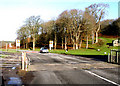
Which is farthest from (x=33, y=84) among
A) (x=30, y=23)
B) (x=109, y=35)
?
(x=109, y=35)

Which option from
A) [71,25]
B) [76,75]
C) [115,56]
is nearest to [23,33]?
[71,25]

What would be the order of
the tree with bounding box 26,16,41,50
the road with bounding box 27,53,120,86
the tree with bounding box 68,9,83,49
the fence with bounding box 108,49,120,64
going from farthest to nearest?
the tree with bounding box 26,16,41,50 < the tree with bounding box 68,9,83,49 < the fence with bounding box 108,49,120,64 < the road with bounding box 27,53,120,86

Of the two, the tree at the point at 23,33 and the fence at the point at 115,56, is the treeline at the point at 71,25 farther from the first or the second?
the fence at the point at 115,56

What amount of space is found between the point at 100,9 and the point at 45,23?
75.5ft

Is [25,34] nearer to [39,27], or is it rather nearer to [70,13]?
[39,27]

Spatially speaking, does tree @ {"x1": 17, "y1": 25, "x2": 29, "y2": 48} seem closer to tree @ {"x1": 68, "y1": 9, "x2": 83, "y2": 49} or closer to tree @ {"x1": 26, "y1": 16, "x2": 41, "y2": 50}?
tree @ {"x1": 26, "y1": 16, "x2": 41, "y2": 50}

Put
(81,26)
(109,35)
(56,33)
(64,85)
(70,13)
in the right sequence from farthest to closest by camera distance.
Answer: (109,35), (56,33), (81,26), (70,13), (64,85)

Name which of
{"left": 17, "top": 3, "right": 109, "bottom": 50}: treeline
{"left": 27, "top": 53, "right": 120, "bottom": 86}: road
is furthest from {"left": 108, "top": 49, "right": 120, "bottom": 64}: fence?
{"left": 17, "top": 3, "right": 109, "bottom": 50}: treeline

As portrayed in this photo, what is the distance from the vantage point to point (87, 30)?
161 ft

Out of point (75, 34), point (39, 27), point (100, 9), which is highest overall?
point (100, 9)

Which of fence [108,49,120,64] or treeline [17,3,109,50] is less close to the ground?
treeline [17,3,109,50]

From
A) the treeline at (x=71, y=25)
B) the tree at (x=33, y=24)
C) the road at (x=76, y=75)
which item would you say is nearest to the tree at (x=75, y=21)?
the treeline at (x=71, y=25)

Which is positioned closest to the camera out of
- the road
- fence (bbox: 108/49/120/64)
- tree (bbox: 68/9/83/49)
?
the road

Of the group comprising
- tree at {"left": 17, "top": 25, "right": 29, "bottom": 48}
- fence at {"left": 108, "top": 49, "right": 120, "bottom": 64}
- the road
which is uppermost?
tree at {"left": 17, "top": 25, "right": 29, "bottom": 48}
